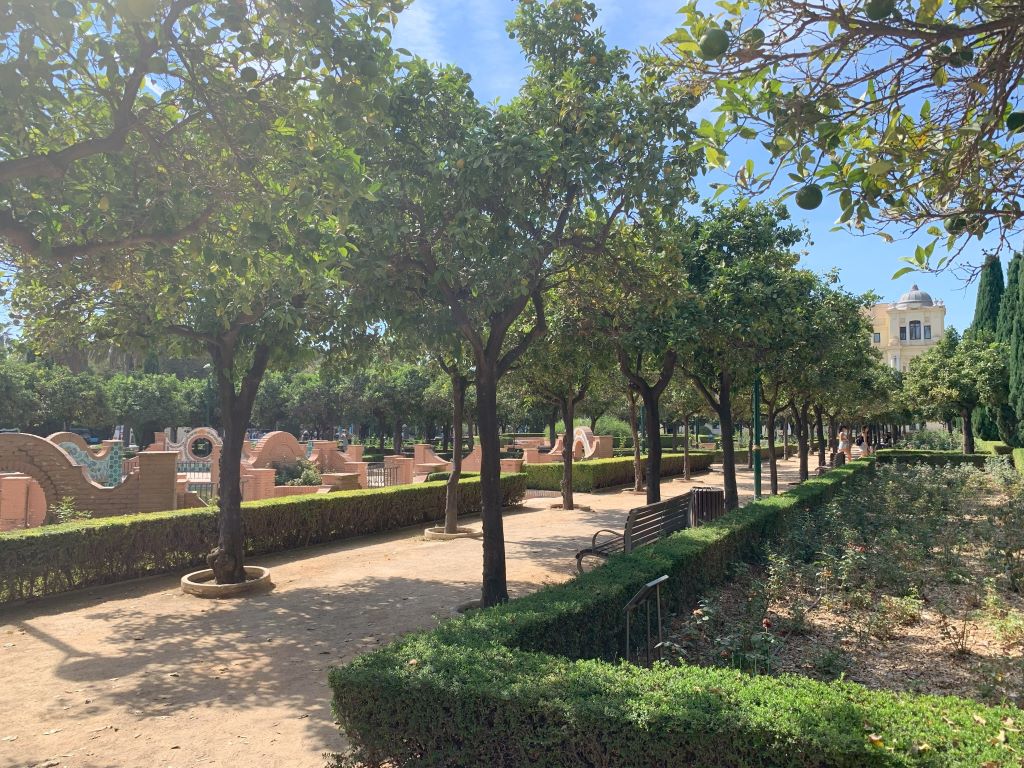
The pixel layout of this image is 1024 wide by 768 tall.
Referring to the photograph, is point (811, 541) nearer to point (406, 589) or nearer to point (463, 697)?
point (406, 589)

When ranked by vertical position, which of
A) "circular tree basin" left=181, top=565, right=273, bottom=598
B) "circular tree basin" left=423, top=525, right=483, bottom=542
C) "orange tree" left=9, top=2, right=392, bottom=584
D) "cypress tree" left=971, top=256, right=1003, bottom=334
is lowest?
"circular tree basin" left=423, top=525, right=483, bottom=542

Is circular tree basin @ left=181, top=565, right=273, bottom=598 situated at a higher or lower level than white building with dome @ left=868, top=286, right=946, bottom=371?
lower

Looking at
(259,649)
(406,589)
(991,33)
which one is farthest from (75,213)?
(991,33)

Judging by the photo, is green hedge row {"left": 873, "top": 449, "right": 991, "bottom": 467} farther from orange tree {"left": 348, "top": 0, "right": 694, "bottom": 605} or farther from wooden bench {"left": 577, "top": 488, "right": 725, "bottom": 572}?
orange tree {"left": 348, "top": 0, "right": 694, "bottom": 605}

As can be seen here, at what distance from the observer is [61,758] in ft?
14.2

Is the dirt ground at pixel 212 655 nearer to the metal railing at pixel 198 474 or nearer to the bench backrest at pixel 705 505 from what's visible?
the bench backrest at pixel 705 505

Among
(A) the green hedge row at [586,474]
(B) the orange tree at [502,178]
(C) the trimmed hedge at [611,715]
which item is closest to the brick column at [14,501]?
(B) the orange tree at [502,178]

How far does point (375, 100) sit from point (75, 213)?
342 cm

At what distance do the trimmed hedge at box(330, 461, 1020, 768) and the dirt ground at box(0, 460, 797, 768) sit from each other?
3.66 feet

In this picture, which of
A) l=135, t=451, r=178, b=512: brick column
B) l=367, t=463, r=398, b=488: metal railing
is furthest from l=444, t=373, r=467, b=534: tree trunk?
l=367, t=463, r=398, b=488: metal railing

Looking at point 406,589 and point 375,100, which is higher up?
point 375,100

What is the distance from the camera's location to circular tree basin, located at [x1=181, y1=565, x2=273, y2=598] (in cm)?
862

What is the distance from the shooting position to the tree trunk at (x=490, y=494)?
7.28m

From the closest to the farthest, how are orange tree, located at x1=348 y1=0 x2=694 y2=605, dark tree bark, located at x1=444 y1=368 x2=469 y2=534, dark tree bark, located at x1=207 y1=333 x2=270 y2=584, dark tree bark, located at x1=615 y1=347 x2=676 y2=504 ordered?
orange tree, located at x1=348 y1=0 x2=694 y2=605 < dark tree bark, located at x1=207 y1=333 x2=270 y2=584 < dark tree bark, located at x1=444 y1=368 x2=469 y2=534 < dark tree bark, located at x1=615 y1=347 x2=676 y2=504
